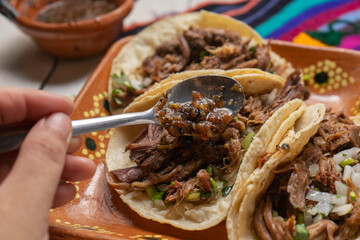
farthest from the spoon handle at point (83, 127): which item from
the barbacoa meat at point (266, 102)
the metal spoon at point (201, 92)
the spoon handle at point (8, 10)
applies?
the spoon handle at point (8, 10)

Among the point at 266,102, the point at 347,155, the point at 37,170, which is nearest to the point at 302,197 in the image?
the point at 347,155

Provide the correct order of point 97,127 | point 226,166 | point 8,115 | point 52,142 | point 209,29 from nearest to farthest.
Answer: point 52,142 < point 8,115 < point 97,127 < point 226,166 < point 209,29

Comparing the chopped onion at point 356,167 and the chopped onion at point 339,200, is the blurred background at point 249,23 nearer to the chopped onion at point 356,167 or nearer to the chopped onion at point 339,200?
the chopped onion at point 356,167

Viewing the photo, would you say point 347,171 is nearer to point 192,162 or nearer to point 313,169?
point 313,169

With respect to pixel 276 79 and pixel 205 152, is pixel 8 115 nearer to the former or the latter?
pixel 205 152

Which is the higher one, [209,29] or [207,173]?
[209,29]

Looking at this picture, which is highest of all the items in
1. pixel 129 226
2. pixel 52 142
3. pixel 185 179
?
pixel 52 142

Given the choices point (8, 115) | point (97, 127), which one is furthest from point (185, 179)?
point (8, 115)
